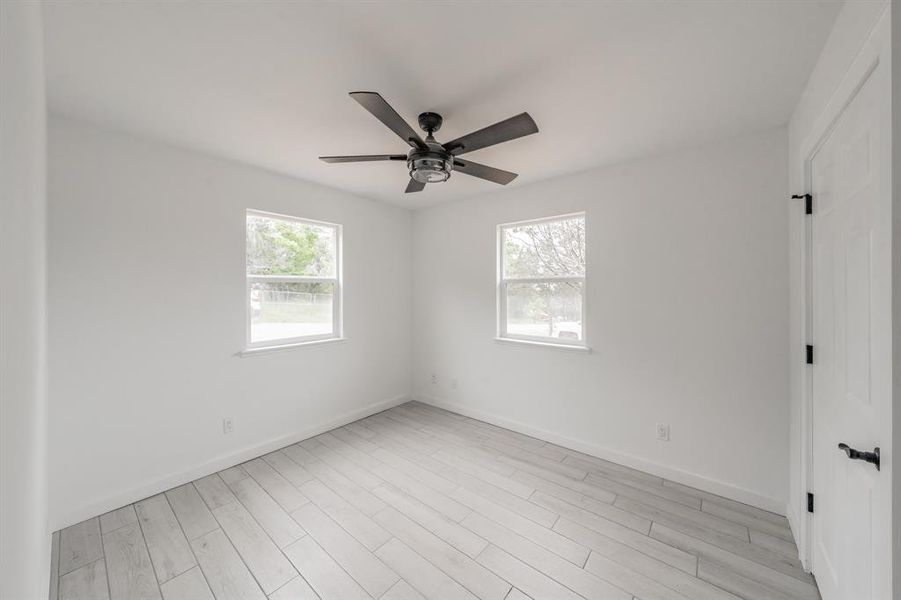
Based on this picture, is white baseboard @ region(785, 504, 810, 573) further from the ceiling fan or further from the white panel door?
the ceiling fan

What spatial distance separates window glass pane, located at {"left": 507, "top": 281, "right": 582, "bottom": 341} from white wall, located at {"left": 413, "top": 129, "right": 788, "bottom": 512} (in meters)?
0.19

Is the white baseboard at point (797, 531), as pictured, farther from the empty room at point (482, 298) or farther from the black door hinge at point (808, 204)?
the black door hinge at point (808, 204)

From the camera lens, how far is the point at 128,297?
2332 millimetres

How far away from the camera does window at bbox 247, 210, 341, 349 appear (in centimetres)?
305

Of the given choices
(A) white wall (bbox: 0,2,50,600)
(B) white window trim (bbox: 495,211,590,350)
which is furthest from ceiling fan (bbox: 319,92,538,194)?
(B) white window trim (bbox: 495,211,590,350)

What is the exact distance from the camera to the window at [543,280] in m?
3.18

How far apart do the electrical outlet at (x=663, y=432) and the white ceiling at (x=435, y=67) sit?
6.95ft

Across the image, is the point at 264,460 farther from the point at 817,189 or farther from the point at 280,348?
the point at 817,189

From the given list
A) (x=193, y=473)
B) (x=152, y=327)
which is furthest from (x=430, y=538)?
(x=152, y=327)

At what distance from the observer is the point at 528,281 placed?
3.49 meters

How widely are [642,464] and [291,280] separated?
3476 mm

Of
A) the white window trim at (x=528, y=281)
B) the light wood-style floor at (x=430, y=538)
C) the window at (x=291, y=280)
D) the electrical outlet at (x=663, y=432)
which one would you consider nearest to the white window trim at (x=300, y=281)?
the window at (x=291, y=280)

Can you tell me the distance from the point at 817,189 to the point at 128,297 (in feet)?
13.5

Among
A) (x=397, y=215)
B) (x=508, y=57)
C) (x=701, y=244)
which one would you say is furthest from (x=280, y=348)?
(x=701, y=244)
